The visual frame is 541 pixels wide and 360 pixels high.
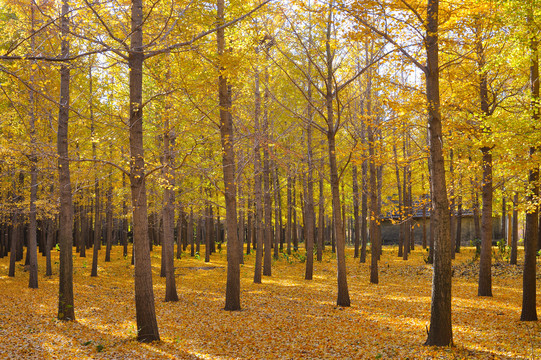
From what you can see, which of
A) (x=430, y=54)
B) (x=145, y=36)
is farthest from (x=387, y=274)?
(x=145, y=36)

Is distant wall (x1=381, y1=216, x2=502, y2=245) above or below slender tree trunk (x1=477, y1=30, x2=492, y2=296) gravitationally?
below

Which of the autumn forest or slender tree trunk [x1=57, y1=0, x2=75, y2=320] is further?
slender tree trunk [x1=57, y1=0, x2=75, y2=320]

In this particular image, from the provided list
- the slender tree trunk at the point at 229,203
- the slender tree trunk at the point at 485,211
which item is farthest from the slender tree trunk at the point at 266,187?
the slender tree trunk at the point at 485,211

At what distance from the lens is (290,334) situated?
910 centimetres

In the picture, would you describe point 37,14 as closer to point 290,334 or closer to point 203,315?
point 203,315

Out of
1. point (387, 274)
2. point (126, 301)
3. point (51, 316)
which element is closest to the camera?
point (51, 316)

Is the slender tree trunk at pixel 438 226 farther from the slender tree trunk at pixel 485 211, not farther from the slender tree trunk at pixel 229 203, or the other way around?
the slender tree trunk at pixel 229 203

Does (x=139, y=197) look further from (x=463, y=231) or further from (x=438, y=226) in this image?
(x=463, y=231)

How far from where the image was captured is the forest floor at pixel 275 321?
24.9 feet

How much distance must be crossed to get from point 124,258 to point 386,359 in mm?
22353

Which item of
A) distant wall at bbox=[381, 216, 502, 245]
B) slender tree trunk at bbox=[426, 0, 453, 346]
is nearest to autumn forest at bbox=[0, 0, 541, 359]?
slender tree trunk at bbox=[426, 0, 453, 346]

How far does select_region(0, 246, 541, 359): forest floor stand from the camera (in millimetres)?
7586

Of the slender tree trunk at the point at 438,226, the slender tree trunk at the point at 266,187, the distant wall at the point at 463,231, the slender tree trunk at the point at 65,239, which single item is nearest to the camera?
the slender tree trunk at the point at 438,226

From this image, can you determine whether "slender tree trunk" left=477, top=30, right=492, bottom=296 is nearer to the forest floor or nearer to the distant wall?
the forest floor
